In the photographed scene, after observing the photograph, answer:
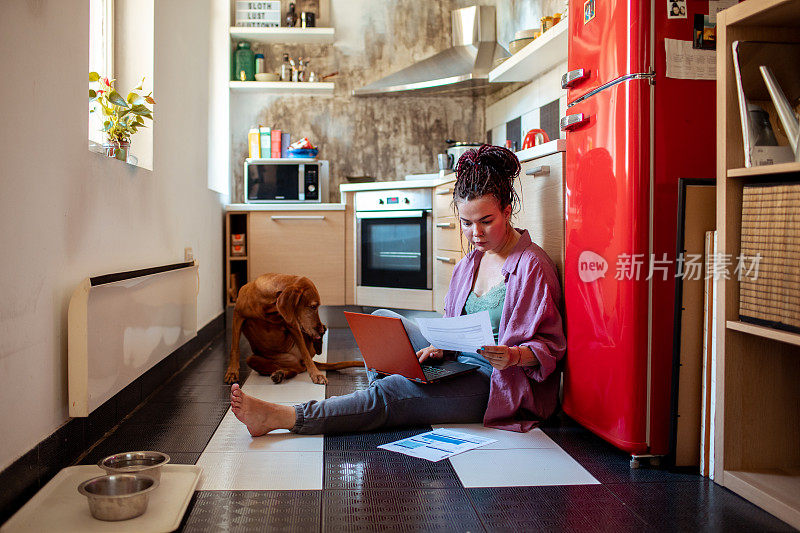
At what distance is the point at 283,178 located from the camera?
498cm

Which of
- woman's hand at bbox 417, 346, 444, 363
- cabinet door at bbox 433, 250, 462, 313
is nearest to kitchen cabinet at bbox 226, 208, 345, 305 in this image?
cabinet door at bbox 433, 250, 462, 313

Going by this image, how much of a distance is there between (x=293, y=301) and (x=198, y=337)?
105 cm

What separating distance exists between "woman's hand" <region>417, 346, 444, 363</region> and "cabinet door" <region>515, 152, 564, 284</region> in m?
0.49

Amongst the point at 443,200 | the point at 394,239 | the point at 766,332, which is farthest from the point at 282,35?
the point at 766,332

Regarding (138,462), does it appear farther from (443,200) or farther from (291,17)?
(291,17)

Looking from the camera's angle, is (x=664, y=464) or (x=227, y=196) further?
(x=227, y=196)

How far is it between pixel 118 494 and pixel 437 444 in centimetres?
92

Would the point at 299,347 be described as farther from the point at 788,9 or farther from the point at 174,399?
the point at 788,9

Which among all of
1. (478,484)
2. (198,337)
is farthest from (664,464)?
(198,337)

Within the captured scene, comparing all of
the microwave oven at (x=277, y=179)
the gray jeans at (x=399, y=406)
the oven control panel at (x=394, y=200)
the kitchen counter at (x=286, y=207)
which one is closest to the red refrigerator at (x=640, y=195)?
the gray jeans at (x=399, y=406)

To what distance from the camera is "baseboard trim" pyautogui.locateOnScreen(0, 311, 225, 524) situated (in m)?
1.60

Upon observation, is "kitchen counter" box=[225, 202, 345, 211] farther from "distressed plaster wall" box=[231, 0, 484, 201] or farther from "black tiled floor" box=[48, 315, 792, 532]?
"black tiled floor" box=[48, 315, 792, 532]

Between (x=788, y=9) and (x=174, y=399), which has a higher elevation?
(x=788, y=9)

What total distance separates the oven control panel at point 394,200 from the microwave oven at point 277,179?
395mm
